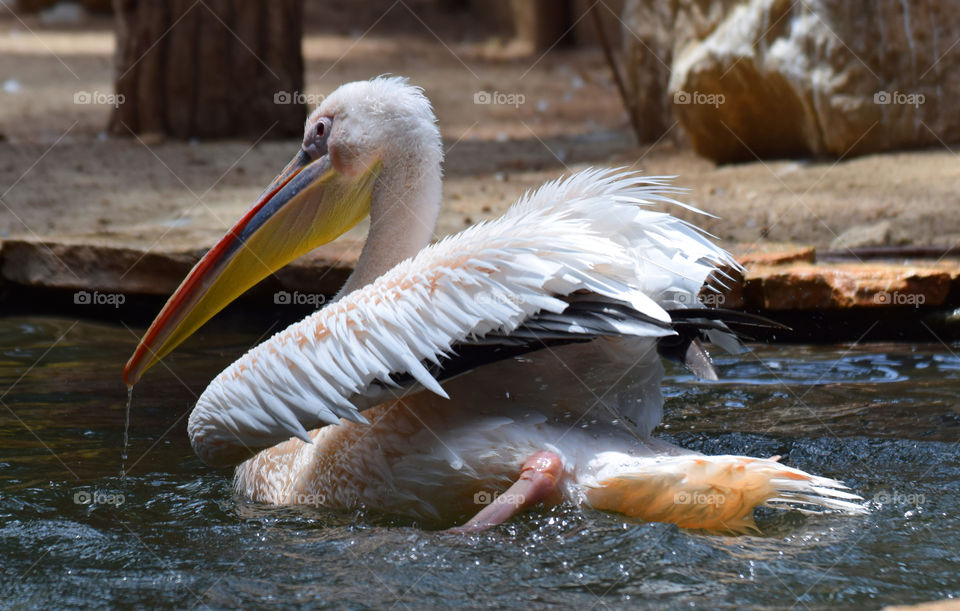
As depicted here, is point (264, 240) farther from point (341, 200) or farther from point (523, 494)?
point (523, 494)

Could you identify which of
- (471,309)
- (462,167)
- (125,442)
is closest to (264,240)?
(125,442)

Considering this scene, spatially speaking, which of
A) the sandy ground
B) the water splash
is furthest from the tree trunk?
the water splash

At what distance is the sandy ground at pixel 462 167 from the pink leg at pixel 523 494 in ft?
7.90

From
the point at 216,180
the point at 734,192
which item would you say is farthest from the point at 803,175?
the point at 216,180

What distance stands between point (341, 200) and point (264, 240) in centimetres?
24

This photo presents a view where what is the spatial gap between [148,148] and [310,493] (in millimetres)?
5046

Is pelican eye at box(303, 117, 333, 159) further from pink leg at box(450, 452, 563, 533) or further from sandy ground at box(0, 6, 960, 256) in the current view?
sandy ground at box(0, 6, 960, 256)

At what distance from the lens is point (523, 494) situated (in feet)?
8.53

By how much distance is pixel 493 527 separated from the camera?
2.64 meters

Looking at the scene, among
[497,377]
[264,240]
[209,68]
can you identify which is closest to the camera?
[497,377]

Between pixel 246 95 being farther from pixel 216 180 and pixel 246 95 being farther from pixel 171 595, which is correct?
pixel 171 595

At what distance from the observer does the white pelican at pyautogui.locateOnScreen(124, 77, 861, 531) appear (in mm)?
2580

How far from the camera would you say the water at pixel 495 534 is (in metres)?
2.40

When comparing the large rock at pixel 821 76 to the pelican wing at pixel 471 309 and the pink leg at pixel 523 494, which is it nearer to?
the pelican wing at pixel 471 309
